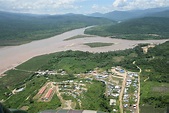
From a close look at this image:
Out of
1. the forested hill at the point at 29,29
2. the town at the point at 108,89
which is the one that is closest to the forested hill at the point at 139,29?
the forested hill at the point at 29,29

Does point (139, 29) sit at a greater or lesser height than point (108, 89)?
greater

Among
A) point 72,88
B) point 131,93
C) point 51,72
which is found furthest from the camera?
point 51,72

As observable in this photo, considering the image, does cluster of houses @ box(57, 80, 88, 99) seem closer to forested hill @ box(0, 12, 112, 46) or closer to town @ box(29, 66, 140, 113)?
town @ box(29, 66, 140, 113)

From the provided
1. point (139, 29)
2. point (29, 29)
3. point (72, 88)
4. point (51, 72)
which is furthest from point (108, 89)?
point (29, 29)

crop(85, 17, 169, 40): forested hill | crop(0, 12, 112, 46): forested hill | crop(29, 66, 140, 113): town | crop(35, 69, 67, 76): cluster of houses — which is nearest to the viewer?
crop(29, 66, 140, 113): town

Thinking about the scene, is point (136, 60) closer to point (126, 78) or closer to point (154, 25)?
point (126, 78)

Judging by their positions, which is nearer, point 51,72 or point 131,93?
point 131,93

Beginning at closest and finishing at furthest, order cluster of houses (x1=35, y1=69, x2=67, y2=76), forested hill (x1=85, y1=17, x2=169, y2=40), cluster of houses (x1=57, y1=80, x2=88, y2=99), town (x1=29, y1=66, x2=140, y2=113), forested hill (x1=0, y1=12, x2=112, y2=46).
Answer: town (x1=29, y1=66, x2=140, y2=113) < cluster of houses (x1=57, y1=80, x2=88, y2=99) < cluster of houses (x1=35, y1=69, x2=67, y2=76) < forested hill (x1=0, y1=12, x2=112, y2=46) < forested hill (x1=85, y1=17, x2=169, y2=40)

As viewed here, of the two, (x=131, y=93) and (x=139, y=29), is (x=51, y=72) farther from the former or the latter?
(x=139, y=29)

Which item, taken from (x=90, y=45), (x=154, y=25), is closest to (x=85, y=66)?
(x=90, y=45)

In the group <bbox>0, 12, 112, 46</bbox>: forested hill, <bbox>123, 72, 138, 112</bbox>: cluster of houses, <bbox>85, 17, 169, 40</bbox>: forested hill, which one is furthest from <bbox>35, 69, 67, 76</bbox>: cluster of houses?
<bbox>85, 17, 169, 40</bbox>: forested hill

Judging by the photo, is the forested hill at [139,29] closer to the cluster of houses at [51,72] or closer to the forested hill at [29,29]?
the forested hill at [29,29]
